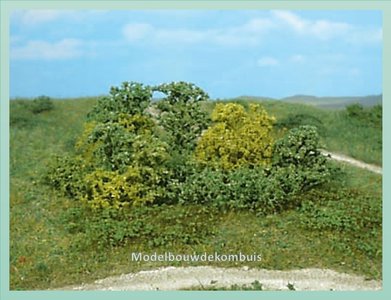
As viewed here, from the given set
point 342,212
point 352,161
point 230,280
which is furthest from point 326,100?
point 230,280

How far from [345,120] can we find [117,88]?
8.32 feet

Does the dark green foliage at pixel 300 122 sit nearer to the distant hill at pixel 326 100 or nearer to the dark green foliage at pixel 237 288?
the distant hill at pixel 326 100

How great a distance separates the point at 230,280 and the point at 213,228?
0.61 meters

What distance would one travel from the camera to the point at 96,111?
10969 mm

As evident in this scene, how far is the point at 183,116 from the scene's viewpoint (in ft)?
35.9

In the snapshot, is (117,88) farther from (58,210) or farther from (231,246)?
(231,246)

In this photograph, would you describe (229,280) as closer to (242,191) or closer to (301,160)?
(242,191)

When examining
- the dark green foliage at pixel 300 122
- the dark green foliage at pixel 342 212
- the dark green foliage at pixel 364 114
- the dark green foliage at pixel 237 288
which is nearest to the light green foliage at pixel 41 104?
the dark green foliage at pixel 300 122

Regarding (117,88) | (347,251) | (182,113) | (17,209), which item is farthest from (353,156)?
(17,209)

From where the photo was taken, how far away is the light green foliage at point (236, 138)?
10.7 metres

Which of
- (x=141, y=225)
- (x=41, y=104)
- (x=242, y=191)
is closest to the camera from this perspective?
(x=141, y=225)

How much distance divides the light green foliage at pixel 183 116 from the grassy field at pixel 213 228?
17cm

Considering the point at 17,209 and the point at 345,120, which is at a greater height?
the point at 345,120

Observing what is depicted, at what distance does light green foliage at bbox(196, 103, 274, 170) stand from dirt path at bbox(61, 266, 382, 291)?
1225mm
